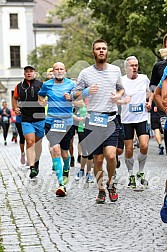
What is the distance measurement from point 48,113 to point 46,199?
1465 mm

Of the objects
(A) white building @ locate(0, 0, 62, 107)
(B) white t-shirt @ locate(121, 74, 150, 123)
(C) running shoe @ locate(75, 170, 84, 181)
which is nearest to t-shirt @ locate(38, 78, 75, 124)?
(B) white t-shirt @ locate(121, 74, 150, 123)

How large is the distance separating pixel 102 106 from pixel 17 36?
55.4 m

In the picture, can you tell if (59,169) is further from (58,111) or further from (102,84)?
(102,84)

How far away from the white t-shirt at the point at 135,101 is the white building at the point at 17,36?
51828 millimetres

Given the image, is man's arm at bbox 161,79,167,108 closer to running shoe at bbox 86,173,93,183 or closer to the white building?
running shoe at bbox 86,173,93,183

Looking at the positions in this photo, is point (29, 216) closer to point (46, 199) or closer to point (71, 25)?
point (46, 199)

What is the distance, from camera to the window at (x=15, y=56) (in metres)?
63.2

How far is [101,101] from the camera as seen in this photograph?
8547mm

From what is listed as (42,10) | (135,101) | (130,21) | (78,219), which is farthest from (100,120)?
(42,10)

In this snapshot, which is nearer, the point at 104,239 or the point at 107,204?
the point at 104,239

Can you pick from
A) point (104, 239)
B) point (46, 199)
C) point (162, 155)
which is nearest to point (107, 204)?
point (46, 199)

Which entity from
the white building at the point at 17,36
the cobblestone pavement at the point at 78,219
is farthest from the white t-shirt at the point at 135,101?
the white building at the point at 17,36

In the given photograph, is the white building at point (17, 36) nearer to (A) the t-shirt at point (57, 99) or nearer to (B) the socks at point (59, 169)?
(A) the t-shirt at point (57, 99)

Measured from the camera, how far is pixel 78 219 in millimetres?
7512
